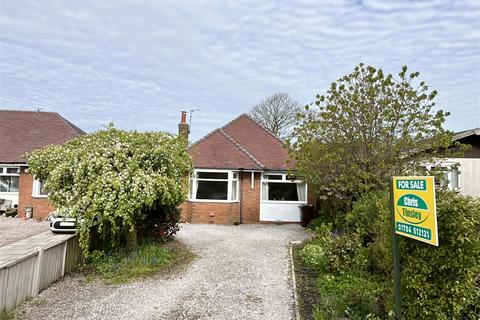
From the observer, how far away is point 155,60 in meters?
11.0

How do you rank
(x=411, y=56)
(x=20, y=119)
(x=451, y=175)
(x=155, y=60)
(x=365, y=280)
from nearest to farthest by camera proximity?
(x=365, y=280) → (x=411, y=56) → (x=155, y=60) → (x=451, y=175) → (x=20, y=119)

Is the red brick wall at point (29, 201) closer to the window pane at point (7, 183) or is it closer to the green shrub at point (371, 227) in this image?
the window pane at point (7, 183)

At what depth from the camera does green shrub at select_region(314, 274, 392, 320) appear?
4332 mm

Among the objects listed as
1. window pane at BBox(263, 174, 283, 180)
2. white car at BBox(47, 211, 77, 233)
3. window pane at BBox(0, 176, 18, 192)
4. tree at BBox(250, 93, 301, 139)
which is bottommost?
white car at BBox(47, 211, 77, 233)

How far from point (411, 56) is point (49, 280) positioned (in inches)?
429

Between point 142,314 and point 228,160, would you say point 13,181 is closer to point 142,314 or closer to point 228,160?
point 228,160

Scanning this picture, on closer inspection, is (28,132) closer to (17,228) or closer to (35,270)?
(17,228)

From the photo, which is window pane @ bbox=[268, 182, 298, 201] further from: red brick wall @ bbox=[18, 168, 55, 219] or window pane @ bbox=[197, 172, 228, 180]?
red brick wall @ bbox=[18, 168, 55, 219]

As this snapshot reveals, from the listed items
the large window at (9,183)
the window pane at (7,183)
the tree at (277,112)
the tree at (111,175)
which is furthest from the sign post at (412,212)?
the tree at (277,112)

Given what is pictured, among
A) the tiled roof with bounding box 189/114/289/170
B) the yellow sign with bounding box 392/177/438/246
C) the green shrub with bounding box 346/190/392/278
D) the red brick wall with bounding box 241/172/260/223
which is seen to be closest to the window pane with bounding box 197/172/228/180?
the tiled roof with bounding box 189/114/289/170

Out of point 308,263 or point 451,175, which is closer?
point 308,263

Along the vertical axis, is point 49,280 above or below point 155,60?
below

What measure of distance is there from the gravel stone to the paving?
0.41 meters

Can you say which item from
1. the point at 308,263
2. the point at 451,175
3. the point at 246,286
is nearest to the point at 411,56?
the point at 451,175
